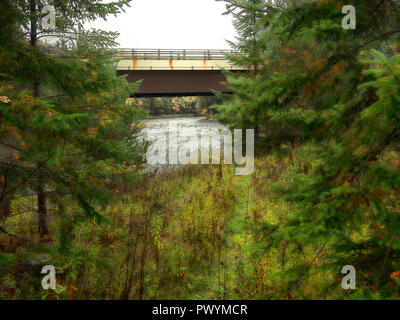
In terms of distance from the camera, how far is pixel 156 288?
4367 millimetres

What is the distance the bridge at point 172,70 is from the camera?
1716 cm

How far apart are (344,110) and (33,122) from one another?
3.39 metres

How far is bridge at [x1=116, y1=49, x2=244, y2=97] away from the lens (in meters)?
17.2

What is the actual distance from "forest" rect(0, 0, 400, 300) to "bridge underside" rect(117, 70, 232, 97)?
11.2 metres

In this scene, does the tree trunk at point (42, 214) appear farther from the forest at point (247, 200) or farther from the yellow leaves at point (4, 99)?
A: the yellow leaves at point (4, 99)

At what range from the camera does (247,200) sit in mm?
5055

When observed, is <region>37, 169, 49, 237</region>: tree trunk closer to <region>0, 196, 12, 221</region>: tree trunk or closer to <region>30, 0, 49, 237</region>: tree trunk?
<region>30, 0, 49, 237</region>: tree trunk

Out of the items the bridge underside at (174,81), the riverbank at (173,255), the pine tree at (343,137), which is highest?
the bridge underside at (174,81)

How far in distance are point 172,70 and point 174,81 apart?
92cm

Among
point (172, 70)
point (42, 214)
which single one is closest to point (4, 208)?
point (42, 214)

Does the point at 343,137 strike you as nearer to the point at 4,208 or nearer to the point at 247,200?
the point at 247,200

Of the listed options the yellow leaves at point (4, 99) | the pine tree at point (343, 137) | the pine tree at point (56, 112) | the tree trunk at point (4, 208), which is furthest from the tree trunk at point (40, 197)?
the pine tree at point (343, 137)
